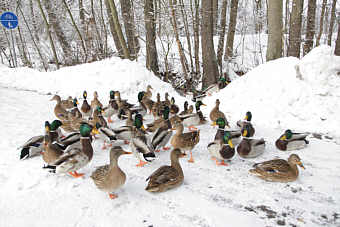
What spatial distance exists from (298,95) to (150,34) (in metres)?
8.82

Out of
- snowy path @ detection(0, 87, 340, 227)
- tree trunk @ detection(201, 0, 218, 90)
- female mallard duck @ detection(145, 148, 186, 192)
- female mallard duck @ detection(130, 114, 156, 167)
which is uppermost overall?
tree trunk @ detection(201, 0, 218, 90)

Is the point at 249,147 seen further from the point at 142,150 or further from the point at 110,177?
the point at 110,177

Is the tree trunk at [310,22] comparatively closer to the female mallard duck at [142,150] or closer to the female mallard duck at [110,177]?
the female mallard duck at [142,150]

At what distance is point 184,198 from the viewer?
347 cm

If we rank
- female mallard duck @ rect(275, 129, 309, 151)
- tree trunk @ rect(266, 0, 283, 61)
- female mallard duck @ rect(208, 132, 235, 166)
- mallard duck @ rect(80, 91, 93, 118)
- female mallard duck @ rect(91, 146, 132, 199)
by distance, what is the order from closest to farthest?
female mallard duck @ rect(91, 146, 132, 199) → female mallard duck @ rect(208, 132, 235, 166) → female mallard duck @ rect(275, 129, 309, 151) → mallard duck @ rect(80, 91, 93, 118) → tree trunk @ rect(266, 0, 283, 61)

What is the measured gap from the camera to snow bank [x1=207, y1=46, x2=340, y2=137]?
19.2ft

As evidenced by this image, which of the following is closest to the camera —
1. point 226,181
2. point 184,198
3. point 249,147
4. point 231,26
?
point 184,198

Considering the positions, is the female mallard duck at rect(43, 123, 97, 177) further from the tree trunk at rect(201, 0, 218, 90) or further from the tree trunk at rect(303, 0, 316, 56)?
the tree trunk at rect(303, 0, 316, 56)

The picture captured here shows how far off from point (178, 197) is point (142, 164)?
120cm

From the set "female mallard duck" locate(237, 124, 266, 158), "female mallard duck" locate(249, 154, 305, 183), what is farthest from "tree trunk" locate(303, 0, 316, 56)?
"female mallard duck" locate(249, 154, 305, 183)

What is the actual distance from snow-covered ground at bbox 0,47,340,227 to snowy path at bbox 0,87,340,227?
0.01 m

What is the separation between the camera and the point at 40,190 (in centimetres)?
361

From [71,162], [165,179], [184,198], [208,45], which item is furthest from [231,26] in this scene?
[71,162]

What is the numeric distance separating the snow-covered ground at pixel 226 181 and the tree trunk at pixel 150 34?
6677 mm
